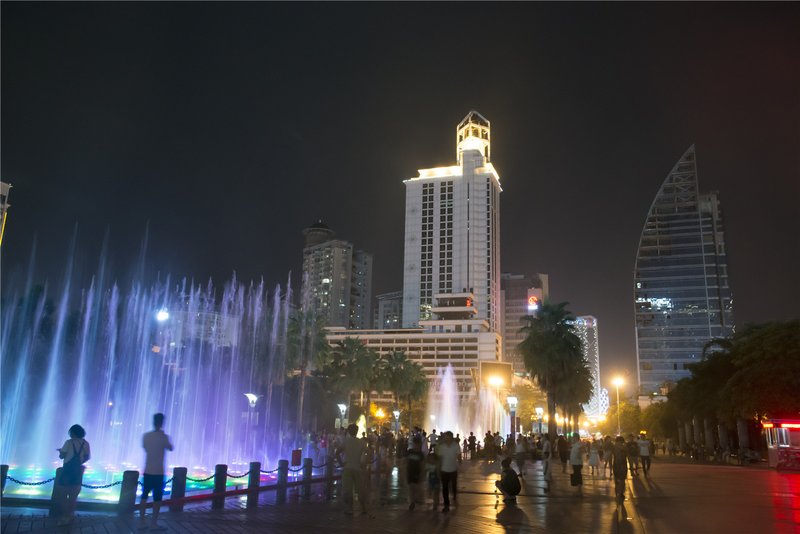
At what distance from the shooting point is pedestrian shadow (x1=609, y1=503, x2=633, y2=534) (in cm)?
1095

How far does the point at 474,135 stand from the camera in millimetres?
179250

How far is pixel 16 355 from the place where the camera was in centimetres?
4025

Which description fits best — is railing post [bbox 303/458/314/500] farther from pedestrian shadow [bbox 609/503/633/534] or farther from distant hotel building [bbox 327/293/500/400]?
distant hotel building [bbox 327/293/500/400]

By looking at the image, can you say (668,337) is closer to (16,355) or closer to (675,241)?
(675,241)

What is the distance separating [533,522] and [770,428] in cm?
2864

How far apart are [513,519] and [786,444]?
27321 mm

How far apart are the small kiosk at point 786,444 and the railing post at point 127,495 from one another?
105ft

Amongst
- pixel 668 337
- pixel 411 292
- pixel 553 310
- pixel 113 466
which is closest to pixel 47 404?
pixel 113 466

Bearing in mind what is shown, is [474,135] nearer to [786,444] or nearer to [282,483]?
[786,444]

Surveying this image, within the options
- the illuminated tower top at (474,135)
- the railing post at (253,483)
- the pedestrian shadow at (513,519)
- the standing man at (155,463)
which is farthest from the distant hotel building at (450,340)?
the standing man at (155,463)

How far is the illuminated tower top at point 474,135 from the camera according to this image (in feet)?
577

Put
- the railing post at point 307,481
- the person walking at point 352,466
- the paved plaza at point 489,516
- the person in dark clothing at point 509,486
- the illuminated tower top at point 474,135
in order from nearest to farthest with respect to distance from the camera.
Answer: the paved plaza at point 489,516 < the person walking at point 352,466 < the person in dark clothing at point 509,486 < the railing post at point 307,481 < the illuminated tower top at point 474,135

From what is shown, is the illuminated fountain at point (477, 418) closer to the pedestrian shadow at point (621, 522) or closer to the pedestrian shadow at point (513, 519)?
the pedestrian shadow at point (621, 522)

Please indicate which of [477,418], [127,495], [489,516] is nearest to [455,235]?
[477,418]
